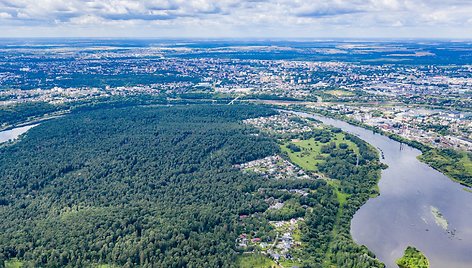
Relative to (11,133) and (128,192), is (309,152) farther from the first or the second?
(11,133)

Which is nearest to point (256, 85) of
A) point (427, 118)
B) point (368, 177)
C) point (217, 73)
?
point (217, 73)

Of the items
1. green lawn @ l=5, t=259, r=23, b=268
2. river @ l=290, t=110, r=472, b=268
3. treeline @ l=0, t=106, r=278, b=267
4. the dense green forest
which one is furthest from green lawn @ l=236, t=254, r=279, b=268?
green lawn @ l=5, t=259, r=23, b=268

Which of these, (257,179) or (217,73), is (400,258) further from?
(217,73)

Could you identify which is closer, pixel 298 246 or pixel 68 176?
pixel 298 246

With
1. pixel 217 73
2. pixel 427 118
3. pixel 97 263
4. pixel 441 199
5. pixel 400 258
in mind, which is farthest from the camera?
pixel 217 73

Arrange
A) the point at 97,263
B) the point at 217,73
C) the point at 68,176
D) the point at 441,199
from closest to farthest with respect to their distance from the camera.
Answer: the point at 97,263
the point at 441,199
the point at 68,176
the point at 217,73
